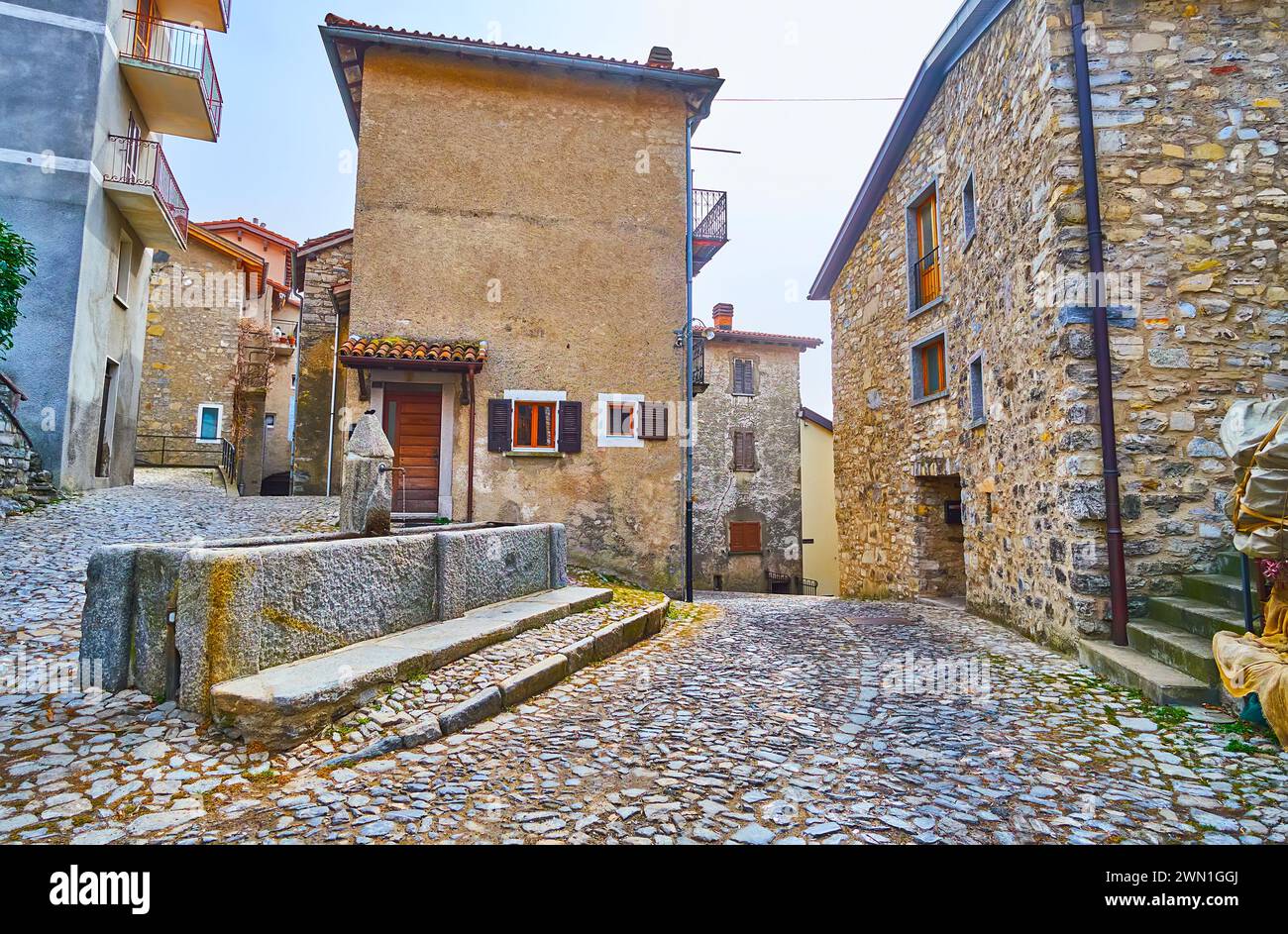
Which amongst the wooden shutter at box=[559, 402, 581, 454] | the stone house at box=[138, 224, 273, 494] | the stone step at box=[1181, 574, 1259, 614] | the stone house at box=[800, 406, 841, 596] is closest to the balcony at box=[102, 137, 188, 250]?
the stone house at box=[138, 224, 273, 494]

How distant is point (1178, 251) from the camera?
5.50 m

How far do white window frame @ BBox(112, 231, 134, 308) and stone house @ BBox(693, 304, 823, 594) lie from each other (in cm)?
1337

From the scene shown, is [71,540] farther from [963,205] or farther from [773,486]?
[773,486]

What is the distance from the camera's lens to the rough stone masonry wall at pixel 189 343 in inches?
741

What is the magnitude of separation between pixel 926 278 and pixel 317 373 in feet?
38.4

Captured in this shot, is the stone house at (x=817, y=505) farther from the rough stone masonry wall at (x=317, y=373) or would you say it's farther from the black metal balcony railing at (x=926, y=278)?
the rough stone masonry wall at (x=317, y=373)

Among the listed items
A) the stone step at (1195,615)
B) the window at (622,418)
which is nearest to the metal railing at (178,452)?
the window at (622,418)

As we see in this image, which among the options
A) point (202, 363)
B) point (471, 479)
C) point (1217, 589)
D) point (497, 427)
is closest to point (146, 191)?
point (497, 427)

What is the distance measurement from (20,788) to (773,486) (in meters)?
19.1

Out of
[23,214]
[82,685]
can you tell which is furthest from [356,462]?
[23,214]

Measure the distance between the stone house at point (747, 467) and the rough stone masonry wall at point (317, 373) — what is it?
9968 millimetres

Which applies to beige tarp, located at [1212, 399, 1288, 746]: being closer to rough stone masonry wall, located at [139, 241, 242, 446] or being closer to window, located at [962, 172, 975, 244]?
window, located at [962, 172, 975, 244]
